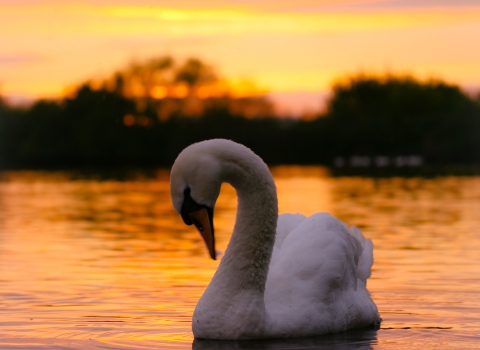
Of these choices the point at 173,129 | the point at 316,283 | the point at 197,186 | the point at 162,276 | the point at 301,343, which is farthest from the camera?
the point at 173,129

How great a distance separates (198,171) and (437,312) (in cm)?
303

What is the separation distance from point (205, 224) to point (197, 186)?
0.27 meters

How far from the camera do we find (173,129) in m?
74.4

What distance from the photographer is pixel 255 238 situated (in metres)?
7.40

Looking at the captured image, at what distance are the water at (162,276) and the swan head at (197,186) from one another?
0.96 meters

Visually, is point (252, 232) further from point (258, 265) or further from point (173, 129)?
point (173, 129)

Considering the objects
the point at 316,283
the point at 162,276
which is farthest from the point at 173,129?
the point at 316,283

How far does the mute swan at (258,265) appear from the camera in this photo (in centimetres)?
673

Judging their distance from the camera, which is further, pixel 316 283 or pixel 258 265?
pixel 316 283

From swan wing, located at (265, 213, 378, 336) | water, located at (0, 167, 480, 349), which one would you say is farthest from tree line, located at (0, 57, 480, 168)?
swan wing, located at (265, 213, 378, 336)

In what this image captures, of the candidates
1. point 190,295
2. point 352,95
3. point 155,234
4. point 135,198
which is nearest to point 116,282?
point 190,295

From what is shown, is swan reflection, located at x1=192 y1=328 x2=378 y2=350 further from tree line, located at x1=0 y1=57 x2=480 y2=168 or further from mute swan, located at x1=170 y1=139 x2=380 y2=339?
tree line, located at x1=0 y1=57 x2=480 y2=168

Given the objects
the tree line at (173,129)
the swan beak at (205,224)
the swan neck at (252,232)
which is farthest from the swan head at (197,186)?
the tree line at (173,129)

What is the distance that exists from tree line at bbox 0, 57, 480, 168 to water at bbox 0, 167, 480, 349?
4767 cm
